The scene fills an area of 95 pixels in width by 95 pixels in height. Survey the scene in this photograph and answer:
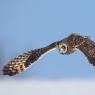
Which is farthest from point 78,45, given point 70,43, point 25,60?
point 25,60

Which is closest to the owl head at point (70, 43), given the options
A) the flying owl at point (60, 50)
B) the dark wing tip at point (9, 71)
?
the flying owl at point (60, 50)

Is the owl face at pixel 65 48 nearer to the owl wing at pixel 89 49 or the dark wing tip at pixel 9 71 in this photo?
the owl wing at pixel 89 49

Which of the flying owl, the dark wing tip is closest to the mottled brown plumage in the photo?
the flying owl

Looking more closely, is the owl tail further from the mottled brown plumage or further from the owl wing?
the owl wing

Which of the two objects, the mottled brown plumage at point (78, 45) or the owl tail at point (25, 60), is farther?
the owl tail at point (25, 60)

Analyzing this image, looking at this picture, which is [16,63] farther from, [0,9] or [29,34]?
[0,9]

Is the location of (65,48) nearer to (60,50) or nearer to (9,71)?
(60,50)
